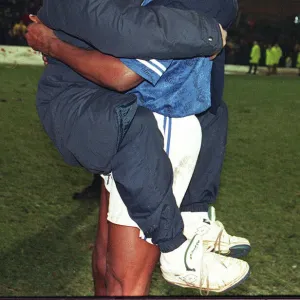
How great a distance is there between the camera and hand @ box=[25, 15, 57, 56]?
2.08 metres

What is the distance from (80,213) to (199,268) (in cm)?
322

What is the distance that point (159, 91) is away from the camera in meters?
2.03

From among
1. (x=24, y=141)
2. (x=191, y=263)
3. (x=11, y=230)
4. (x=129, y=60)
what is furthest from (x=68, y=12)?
(x=24, y=141)

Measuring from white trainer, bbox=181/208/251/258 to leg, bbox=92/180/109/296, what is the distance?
28cm

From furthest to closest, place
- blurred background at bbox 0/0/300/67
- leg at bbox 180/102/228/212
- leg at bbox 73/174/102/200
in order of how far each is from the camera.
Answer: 1. blurred background at bbox 0/0/300/67
2. leg at bbox 73/174/102/200
3. leg at bbox 180/102/228/212

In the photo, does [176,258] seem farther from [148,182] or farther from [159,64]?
[159,64]

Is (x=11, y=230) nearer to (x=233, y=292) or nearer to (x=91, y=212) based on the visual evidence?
(x=91, y=212)

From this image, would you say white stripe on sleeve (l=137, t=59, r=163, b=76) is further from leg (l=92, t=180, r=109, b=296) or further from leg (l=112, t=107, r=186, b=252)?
leg (l=92, t=180, r=109, b=296)

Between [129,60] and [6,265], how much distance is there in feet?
8.20

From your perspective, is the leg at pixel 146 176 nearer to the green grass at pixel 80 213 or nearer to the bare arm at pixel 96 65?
the bare arm at pixel 96 65

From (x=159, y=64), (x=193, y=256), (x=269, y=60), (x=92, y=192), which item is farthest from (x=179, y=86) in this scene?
(x=269, y=60)

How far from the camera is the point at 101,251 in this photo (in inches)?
96.4

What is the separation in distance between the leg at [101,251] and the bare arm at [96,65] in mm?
528

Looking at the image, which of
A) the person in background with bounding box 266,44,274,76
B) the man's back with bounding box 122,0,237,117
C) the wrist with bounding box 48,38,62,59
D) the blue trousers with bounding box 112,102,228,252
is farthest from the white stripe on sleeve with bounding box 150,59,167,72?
the person in background with bounding box 266,44,274,76
